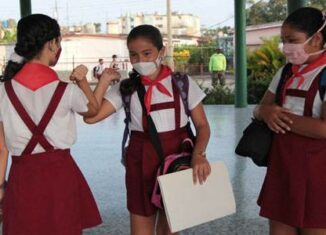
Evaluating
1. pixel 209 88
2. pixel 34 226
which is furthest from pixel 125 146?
pixel 209 88

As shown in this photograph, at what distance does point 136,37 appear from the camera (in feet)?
8.82

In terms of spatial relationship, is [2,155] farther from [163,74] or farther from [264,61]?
[264,61]

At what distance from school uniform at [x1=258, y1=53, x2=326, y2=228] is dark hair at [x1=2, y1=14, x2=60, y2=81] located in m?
1.15

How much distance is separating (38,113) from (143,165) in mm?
645

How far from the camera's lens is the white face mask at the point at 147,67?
2.70 metres

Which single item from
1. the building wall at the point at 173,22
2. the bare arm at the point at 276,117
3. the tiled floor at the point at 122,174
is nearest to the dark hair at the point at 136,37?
the bare arm at the point at 276,117

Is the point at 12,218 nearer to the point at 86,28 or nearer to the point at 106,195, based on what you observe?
the point at 106,195

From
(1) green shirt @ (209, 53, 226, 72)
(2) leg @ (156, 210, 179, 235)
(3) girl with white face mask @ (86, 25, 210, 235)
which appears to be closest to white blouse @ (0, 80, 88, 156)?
(3) girl with white face mask @ (86, 25, 210, 235)

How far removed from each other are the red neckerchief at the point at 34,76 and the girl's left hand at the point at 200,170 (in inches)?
32.2

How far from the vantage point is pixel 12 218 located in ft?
8.02

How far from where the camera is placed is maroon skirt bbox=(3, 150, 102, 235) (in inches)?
94.7

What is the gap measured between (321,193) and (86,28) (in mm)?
45454

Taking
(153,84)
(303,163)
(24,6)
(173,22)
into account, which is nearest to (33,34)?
→ (153,84)

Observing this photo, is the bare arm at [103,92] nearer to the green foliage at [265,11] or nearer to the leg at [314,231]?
the leg at [314,231]
